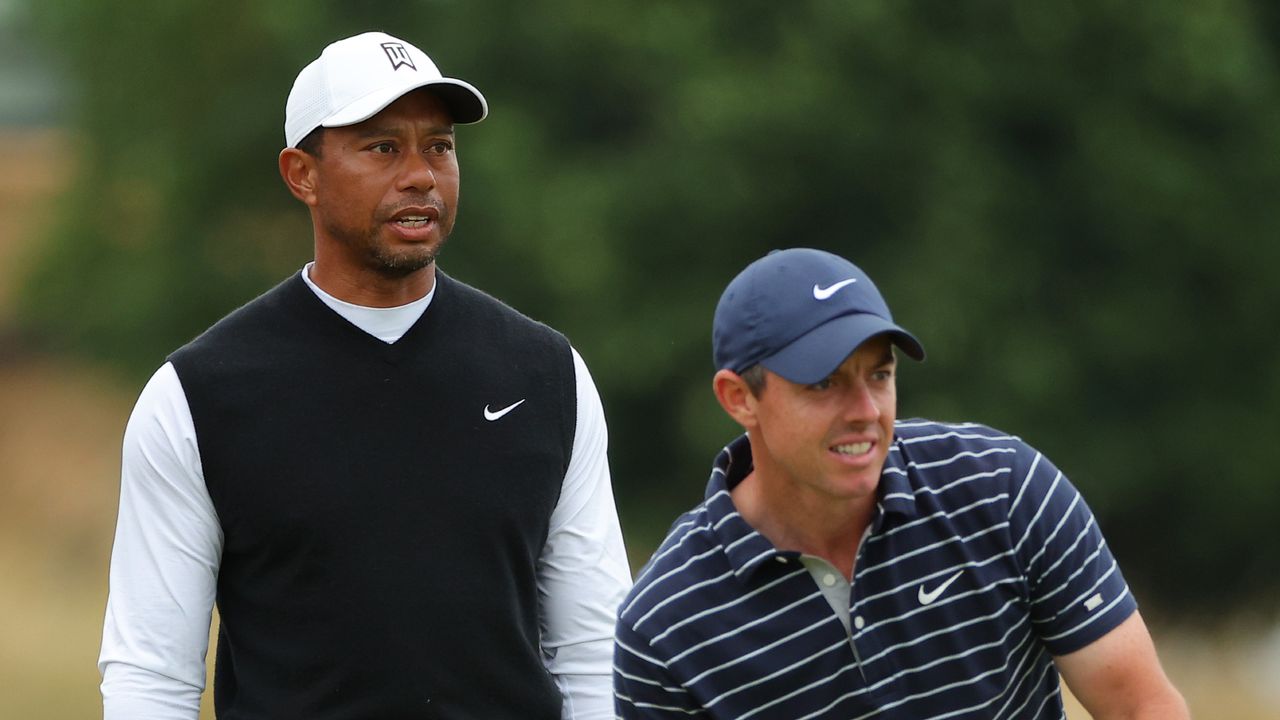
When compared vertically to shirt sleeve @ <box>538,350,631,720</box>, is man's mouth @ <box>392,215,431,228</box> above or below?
above

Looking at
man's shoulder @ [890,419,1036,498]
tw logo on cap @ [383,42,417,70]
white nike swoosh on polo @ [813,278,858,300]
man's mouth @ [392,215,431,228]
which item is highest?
tw logo on cap @ [383,42,417,70]

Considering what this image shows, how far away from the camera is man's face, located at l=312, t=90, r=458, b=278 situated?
13.1 ft

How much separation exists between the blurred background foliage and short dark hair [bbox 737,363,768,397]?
1297 cm

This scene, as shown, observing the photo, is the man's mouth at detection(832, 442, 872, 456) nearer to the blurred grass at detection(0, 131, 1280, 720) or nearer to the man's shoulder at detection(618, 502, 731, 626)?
the man's shoulder at detection(618, 502, 731, 626)

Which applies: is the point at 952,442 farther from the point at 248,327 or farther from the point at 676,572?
the point at 248,327

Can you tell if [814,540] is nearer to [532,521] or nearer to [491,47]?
[532,521]

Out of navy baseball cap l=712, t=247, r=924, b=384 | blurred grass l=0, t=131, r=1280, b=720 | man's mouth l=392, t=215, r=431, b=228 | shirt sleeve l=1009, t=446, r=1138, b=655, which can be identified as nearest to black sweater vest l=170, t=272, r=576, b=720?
man's mouth l=392, t=215, r=431, b=228

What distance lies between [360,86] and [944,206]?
13.4m

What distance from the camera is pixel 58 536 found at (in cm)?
2378

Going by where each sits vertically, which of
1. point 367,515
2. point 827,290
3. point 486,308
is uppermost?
point 486,308

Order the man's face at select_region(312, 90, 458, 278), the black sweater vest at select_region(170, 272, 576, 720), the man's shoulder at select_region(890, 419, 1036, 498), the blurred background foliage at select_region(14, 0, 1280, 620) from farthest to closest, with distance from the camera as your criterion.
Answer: the blurred background foliage at select_region(14, 0, 1280, 620) → the man's face at select_region(312, 90, 458, 278) → the black sweater vest at select_region(170, 272, 576, 720) → the man's shoulder at select_region(890, 419, 1036, 498)

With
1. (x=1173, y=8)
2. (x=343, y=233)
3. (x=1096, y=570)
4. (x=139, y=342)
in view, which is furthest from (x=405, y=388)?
(x=139, y=342)

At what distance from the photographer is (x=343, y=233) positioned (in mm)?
4047

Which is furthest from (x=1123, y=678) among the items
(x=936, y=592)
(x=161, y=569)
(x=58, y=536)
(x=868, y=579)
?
(x=58, y=536)
